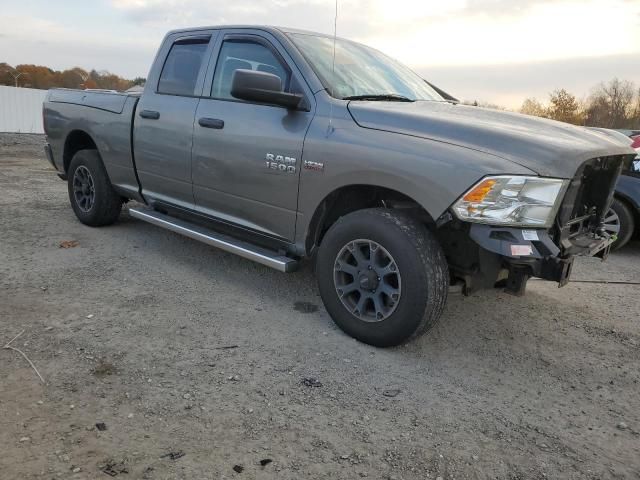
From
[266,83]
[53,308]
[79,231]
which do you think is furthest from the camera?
[79,231]

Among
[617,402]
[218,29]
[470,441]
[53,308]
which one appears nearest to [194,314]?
[53,308]

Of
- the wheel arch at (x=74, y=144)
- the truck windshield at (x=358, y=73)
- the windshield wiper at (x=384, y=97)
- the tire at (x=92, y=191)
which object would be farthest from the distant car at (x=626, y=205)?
the wheel arch at (x=74, y=144)

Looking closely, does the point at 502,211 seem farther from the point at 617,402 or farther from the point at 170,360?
the point at 170,360

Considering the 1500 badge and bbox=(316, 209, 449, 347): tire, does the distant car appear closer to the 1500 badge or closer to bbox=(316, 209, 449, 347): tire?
bbox=(316, 209, 449, 347): tire

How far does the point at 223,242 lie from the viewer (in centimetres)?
408

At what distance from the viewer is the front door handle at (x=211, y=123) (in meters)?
4.02

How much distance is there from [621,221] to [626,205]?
19cm

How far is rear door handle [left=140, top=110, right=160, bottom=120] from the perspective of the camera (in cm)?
459

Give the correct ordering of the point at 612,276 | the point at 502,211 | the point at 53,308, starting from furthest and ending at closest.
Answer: the point at 612,276 < the point at 53,308 < the point at 502,211

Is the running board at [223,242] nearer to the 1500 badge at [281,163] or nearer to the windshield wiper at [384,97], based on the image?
the 1500 badge at [281,163]

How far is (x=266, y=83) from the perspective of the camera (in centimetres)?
336

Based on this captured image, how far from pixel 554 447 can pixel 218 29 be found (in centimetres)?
383

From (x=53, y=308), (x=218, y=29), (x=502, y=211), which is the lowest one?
(x=53, y=308)

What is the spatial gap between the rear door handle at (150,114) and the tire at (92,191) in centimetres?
106
